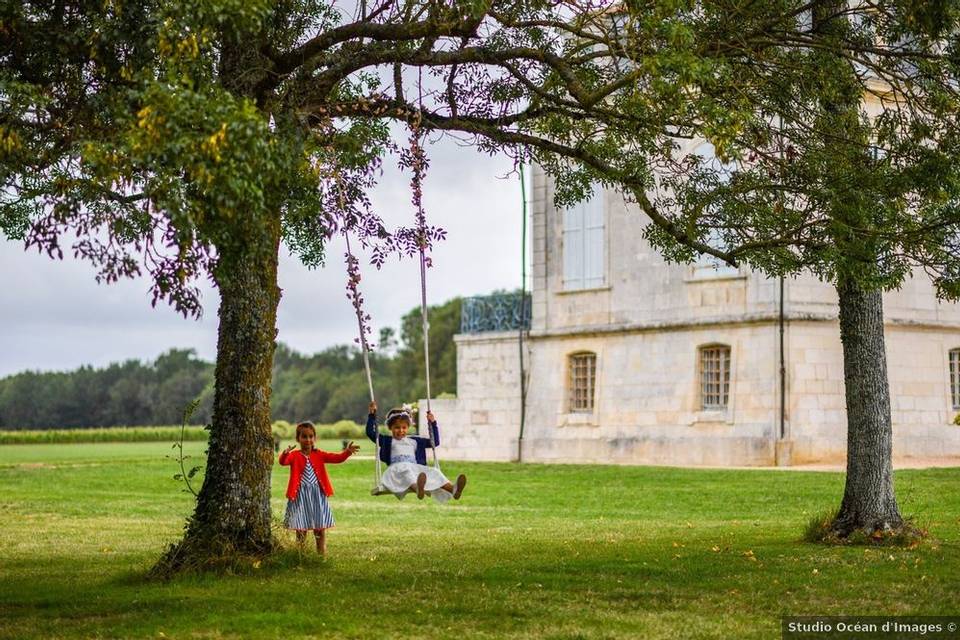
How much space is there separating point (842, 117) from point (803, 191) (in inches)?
40.2

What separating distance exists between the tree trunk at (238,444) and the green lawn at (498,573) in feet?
0.99

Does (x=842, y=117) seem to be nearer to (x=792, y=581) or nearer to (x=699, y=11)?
(x=699, y=11)

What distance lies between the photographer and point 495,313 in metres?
32.6

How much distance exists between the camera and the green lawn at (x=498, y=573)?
830cm

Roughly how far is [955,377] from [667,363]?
18.7 feet

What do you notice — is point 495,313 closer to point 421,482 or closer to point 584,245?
point 584,245

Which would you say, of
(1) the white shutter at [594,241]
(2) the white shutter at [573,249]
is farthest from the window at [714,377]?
(2) the white shutter at [573,249]

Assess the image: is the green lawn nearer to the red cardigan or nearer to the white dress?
the white dress

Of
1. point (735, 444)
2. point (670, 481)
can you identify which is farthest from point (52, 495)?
point (735, 444)

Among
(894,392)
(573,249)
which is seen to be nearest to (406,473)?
(894,392)

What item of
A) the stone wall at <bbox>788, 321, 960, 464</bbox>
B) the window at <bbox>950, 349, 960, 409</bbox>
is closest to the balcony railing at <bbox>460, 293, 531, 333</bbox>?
the stone wall at <bbox>788, 321, 960, 464</bbox>

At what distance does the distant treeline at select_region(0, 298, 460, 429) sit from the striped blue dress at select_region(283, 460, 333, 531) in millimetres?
56153

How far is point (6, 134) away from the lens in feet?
26.0

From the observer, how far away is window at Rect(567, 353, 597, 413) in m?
30.2
